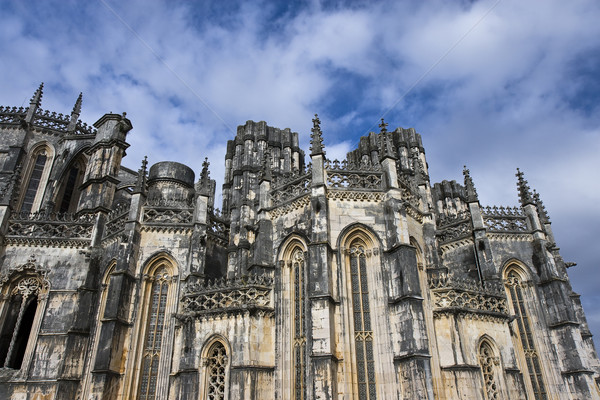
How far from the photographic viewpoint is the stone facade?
671 inches

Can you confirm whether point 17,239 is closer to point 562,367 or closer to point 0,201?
point 0,201

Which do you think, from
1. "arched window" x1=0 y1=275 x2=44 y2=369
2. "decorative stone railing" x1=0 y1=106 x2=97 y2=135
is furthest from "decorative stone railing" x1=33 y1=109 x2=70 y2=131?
"arched window" x1=0 y1=275 x2=44 y2=369

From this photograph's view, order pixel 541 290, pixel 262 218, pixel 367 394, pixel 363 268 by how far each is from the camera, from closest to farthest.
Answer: pixel 367 394
pixel 363 268
pixel 262 218
pixel 541 290

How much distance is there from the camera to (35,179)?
1276 inches

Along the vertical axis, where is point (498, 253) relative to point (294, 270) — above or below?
above

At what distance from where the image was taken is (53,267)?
2372 centimetres

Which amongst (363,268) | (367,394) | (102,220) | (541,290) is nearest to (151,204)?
(102,220)

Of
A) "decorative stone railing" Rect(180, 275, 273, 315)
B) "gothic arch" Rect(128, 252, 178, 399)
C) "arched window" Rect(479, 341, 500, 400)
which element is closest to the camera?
"arched window" Rect(479, 341, 500, 400)

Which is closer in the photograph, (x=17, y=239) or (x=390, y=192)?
(x=390, y=192)

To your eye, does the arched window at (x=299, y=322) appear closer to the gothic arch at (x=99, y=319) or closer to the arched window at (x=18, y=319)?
the gothic arch at (x=99, y=319)

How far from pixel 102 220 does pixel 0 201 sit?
5.55 meters

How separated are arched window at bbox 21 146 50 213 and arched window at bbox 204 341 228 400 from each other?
20173 mm

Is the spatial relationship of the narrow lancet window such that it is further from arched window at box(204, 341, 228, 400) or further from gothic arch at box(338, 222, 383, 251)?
gothic arch at box(338, 222, 383, 251)

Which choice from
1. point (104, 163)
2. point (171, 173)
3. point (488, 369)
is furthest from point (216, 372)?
point (104, 163)
